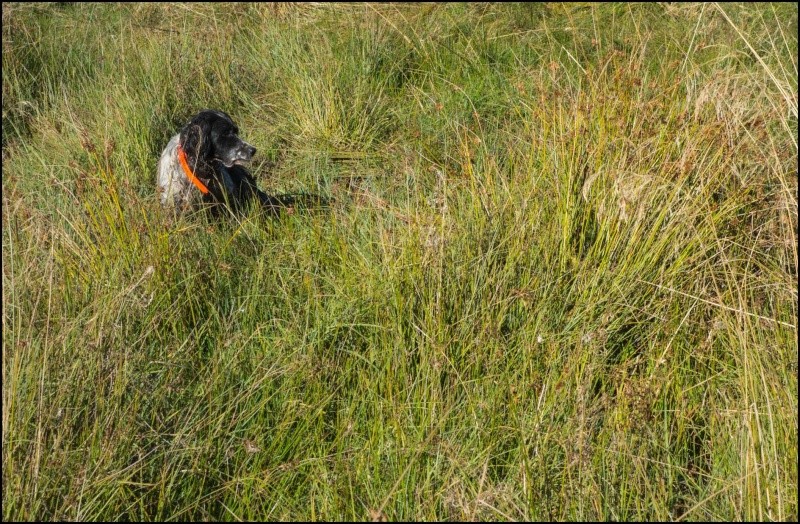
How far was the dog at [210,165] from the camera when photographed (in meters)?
4.66

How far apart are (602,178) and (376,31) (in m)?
3.17

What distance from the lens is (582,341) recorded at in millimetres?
2900

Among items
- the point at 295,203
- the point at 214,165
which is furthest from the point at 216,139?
the point at 295,203

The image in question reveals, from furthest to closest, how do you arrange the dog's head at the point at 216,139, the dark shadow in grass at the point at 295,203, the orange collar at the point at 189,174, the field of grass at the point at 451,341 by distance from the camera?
the dog's head at the point at 216,139 < the orange collar at the point at 189,174 < the dark shadow in grass at the point at 295,203 < the field of grass at the point at 451,341

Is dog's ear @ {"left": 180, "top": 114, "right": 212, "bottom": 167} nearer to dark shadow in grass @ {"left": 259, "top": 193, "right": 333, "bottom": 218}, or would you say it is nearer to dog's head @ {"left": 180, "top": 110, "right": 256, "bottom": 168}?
dog's head @ {"left": 180, "top": 110, "right": 256, "bottom": 168}

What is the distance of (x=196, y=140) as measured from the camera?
15.8ft

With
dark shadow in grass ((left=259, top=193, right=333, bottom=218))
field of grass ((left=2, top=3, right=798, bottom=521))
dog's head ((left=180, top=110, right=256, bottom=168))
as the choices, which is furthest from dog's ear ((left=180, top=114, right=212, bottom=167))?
field of grass ((left=2, top=3, right=798, bottom=521))

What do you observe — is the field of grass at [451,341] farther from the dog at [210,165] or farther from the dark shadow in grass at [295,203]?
the dog at [210,165]

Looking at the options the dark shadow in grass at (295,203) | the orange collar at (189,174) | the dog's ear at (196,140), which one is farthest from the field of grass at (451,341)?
the dog's ear at (196,140)

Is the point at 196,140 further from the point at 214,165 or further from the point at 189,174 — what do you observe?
the point at 189,174

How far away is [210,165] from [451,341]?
245cm

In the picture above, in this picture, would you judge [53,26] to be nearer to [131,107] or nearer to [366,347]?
[131,107]

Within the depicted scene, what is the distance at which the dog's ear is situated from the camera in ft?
15.5

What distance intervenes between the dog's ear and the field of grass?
689 mm
